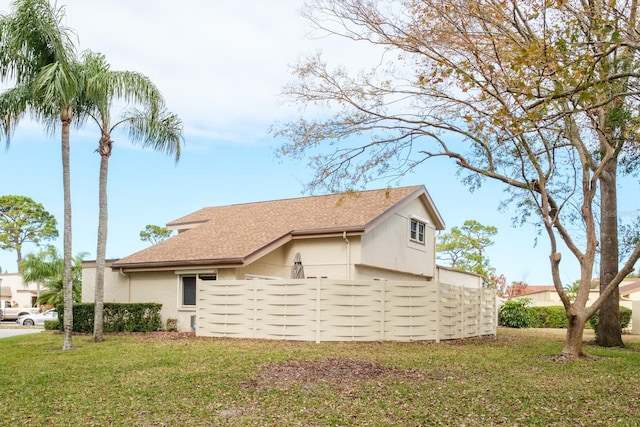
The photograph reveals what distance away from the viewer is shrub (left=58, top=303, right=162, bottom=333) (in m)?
21.7

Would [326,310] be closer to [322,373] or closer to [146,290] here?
[322,373]

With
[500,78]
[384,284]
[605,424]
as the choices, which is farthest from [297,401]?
[384,284]

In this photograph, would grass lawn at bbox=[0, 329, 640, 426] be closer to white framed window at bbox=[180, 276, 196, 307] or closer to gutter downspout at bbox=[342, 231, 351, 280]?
gutter downspout at bbox=[342, 231, 351, 280]

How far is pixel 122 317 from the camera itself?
2175 centimetres

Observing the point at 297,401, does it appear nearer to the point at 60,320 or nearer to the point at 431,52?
the point at 431,52

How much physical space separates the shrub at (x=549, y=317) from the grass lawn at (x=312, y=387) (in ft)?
59.2

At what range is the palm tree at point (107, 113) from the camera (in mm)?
17453

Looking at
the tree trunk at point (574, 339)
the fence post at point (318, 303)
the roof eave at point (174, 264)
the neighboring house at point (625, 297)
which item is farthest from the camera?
the neighboring house at point (625, 297)

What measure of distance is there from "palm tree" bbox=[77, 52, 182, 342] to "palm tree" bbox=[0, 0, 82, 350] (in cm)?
59

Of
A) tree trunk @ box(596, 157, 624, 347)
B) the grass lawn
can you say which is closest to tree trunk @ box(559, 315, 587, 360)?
the grass lawn

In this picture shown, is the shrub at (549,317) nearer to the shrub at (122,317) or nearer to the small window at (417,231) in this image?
the small window at (417,231)

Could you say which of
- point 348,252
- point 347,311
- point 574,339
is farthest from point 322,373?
point 348,252

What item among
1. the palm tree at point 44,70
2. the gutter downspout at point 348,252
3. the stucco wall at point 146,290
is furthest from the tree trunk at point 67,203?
the gutter downspout at point 348,252

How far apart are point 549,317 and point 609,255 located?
15.8m
